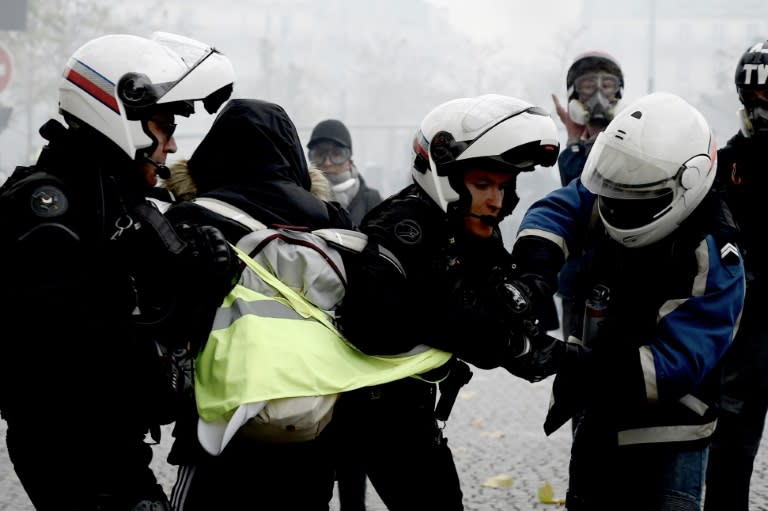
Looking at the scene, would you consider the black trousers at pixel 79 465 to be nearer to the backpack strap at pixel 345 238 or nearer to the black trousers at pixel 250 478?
the black trousers at pixel 250 478

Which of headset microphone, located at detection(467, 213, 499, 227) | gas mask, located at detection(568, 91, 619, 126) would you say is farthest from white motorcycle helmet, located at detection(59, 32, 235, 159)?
gas mask, located at detection(568, 91, 619, 126)

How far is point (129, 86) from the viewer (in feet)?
8.44

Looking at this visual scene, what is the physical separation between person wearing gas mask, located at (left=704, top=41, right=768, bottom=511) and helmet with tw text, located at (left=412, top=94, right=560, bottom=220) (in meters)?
1.29

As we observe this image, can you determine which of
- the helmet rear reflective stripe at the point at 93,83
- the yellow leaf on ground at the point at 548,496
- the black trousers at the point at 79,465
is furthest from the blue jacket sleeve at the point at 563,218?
the yellow leaf on ground at the point at 548,496

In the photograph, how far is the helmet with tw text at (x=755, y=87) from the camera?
13.2ft

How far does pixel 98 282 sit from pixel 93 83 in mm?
505

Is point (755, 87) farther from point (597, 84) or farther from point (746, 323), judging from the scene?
point (597, 84)

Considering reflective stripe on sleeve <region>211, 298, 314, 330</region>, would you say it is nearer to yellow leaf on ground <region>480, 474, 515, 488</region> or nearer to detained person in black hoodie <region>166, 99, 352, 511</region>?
detained person in black hoodie <region>166, 99, 352, 511</region>

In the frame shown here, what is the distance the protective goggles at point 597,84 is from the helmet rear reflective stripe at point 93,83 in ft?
10.5

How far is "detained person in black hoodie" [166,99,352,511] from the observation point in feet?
9.18

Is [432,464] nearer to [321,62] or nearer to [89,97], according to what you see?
[89,97]

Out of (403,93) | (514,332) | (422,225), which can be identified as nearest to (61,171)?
(422,225)

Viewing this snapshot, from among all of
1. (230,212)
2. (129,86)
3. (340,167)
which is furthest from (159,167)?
(340,167)

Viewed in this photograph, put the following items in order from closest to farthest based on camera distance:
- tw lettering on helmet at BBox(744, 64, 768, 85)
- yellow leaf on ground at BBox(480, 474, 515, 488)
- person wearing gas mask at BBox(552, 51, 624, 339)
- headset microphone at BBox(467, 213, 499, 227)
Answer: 1. headset microphone at BBox(467, 213, 499, 227)
2. tw lettering on helmet at BBox(744, 64, 768, 85)
3. person wearing gas mask at BBox(552, 51, 624, 339)
4. yellow leaf on ground at BBox(480, 474, 515, 488)
